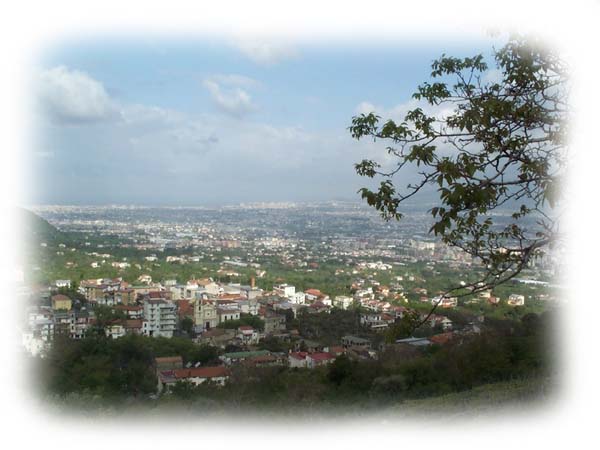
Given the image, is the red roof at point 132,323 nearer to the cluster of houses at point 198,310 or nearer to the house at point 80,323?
the cluster of houses at point 198,310

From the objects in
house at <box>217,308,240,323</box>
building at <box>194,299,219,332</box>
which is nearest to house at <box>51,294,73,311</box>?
building at <box>194,299,219,332</box>

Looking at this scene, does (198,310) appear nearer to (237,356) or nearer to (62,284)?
(237,356)

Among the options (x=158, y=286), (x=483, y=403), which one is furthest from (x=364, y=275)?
(x=483, y=403)

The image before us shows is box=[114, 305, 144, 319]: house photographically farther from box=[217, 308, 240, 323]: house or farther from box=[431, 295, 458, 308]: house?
box=[431, 295, 458, 308]: house

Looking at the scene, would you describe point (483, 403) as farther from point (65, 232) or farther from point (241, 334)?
point (65, 232)

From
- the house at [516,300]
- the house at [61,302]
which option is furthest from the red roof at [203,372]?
the house at [516,300]
